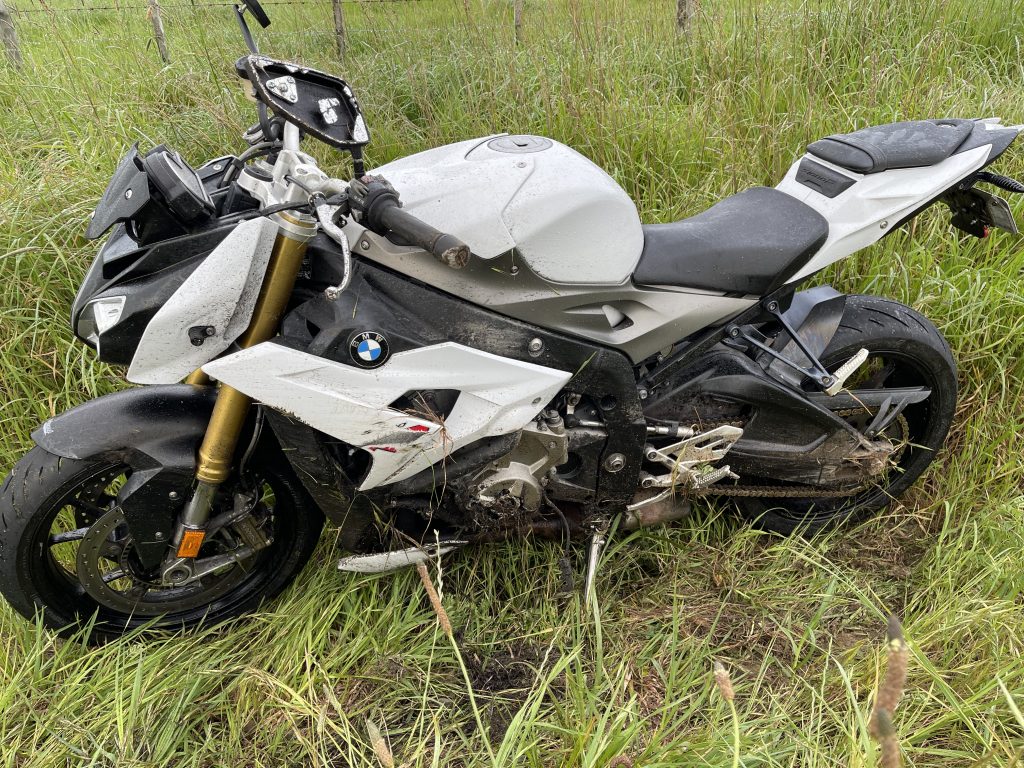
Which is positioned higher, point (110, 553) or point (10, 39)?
point (10, 39)

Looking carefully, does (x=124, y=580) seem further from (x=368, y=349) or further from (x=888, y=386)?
(x=888, y=386)


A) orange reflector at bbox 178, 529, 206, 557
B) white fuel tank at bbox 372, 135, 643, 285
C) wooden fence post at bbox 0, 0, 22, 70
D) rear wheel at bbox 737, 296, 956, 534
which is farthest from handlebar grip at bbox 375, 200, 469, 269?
wooden fence post at bbox 0, 0, 22, 70

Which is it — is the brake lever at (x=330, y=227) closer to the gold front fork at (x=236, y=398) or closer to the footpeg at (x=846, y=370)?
the gold front fork at (x=236, y=398)

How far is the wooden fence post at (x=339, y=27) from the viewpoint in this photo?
357cm

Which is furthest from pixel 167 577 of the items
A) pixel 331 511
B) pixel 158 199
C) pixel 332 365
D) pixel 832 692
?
pixel 832 692

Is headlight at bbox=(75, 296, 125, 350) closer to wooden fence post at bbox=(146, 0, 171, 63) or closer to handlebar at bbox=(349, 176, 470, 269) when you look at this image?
handlebar at bbox=(349, 176, 470, 269)

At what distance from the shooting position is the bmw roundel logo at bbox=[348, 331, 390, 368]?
154 cm

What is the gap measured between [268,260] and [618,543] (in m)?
1.24

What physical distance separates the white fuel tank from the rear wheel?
75 centimetres

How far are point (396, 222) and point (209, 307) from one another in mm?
436

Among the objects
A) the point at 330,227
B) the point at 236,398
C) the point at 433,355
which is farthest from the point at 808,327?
the point at 236,398

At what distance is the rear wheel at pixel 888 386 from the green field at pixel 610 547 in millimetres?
91

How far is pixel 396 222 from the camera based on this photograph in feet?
4.30

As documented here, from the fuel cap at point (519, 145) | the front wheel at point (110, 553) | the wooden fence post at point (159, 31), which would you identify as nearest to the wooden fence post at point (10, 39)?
the wooden fence post at point (159, 31)
